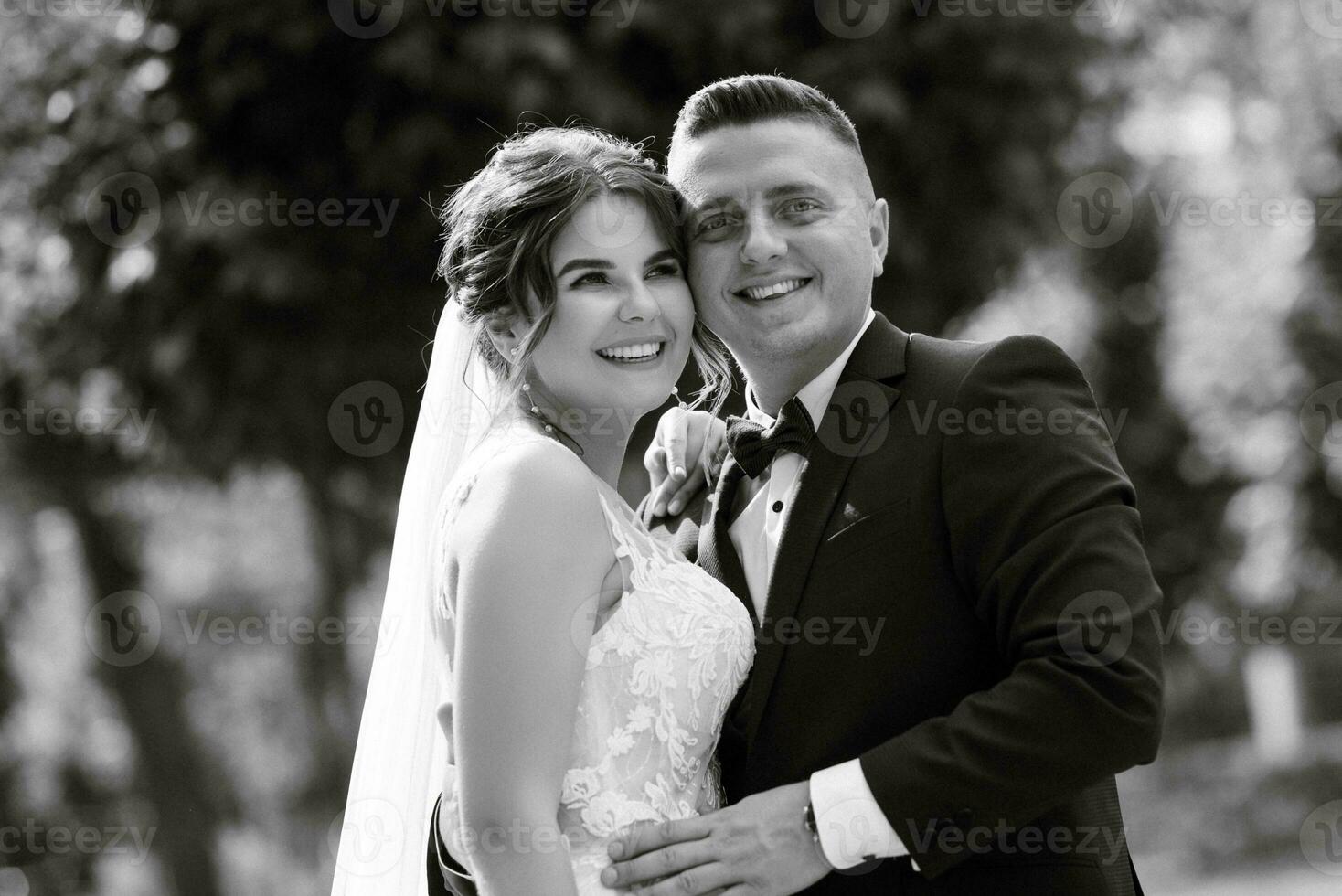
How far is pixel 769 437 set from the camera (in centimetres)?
316

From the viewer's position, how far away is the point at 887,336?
3.19m

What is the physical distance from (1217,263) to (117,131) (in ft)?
37.8

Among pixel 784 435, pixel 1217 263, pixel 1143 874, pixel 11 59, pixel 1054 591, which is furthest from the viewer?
pixel 1143 874

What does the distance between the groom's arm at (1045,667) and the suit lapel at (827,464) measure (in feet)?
1.05

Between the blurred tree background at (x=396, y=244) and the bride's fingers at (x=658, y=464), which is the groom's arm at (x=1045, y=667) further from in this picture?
A: the blurred tree background at (x=396, y=244)

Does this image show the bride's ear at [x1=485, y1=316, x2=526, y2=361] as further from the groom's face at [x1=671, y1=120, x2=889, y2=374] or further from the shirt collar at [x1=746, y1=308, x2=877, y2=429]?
the shirt collar at [x1=746, y1=308, x2=877, y2=429]

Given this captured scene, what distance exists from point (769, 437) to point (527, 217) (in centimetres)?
77

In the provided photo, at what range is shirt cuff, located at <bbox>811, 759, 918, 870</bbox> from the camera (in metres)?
2.61

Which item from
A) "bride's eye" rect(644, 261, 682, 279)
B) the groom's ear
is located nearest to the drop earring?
"bride's eye" rect(644, 261, 682, 279)

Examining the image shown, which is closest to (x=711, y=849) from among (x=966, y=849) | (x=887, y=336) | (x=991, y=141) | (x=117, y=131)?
(x=966, y=849)

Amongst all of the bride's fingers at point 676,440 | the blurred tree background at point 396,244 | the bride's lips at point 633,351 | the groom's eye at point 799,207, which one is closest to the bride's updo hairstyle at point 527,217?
the bride's lips at point 633,351

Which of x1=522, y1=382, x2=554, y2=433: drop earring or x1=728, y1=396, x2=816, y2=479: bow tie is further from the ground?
x1=522, y1=382, x2=554, y2=433: drop earring

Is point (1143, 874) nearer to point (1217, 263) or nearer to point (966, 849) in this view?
point (1217, 263)

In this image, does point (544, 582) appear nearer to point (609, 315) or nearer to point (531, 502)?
point (531, 502)
